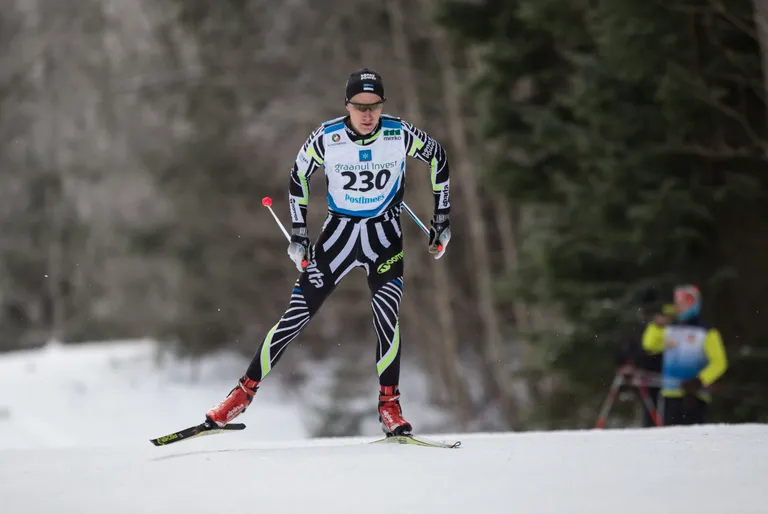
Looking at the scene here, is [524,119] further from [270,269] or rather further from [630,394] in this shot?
[270,269]

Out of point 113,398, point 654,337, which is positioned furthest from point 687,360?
point 113,398

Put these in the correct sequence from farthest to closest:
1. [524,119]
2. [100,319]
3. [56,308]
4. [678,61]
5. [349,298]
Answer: [56,308] < [100,319] < [349,298] < [524,119] < [678,61]

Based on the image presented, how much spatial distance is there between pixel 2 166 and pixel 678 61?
3768 centimetres

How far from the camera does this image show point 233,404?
26.5 feet

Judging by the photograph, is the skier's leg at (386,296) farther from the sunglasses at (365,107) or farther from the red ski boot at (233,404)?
the red ski boot at (233,404)

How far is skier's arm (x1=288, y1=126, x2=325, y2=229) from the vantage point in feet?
26.3

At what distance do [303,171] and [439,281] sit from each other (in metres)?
18.0

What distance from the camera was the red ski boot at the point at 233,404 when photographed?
803cm

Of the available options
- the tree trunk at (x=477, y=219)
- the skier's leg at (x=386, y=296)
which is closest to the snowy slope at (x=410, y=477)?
the skier's leg at (x=386, y=296)

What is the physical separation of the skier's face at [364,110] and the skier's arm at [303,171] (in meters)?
0.25

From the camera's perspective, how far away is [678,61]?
1480 centimetres

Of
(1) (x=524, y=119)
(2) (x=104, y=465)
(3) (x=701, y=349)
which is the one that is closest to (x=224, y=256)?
(1) (x=524, y=119)

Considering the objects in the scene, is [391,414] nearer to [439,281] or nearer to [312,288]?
[312,288]

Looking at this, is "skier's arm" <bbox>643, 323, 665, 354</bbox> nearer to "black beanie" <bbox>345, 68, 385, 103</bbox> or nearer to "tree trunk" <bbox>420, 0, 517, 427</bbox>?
"black beanie" <bbox>345, 68, 385, 103</bbox>
